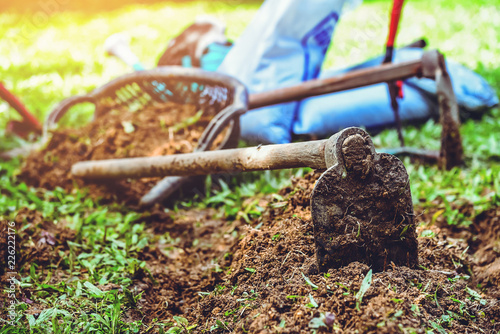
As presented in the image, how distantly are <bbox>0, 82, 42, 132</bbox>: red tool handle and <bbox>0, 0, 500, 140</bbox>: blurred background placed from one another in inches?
19.5

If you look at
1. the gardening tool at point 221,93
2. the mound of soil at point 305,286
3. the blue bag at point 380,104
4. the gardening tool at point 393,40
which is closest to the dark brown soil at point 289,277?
the mound of soil at point 305,286

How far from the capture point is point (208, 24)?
4.00 meters

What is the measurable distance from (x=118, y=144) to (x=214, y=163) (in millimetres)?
1105

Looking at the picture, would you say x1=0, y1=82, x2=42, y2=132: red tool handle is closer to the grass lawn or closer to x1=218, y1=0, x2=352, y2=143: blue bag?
the grass lawn

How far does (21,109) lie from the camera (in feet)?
11.4

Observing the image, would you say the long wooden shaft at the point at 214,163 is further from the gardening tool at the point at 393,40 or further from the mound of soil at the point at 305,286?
Result: the gardening tool at the point at 393,40

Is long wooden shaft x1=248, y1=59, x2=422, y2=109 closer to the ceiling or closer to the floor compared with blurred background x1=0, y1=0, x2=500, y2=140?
closer to the ceiling

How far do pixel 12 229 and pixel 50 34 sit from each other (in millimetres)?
6451

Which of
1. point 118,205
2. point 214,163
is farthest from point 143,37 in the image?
point 214,163

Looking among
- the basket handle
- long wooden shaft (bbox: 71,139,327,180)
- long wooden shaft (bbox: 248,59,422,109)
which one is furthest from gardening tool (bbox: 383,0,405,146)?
the basket handle

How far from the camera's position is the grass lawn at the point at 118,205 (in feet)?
5.23

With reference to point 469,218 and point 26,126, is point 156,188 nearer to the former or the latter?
point 469,218

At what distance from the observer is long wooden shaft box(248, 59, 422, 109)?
2.65 m

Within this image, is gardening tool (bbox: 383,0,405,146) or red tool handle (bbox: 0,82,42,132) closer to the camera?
gardening tool (bbox: 383,0,405,146)
